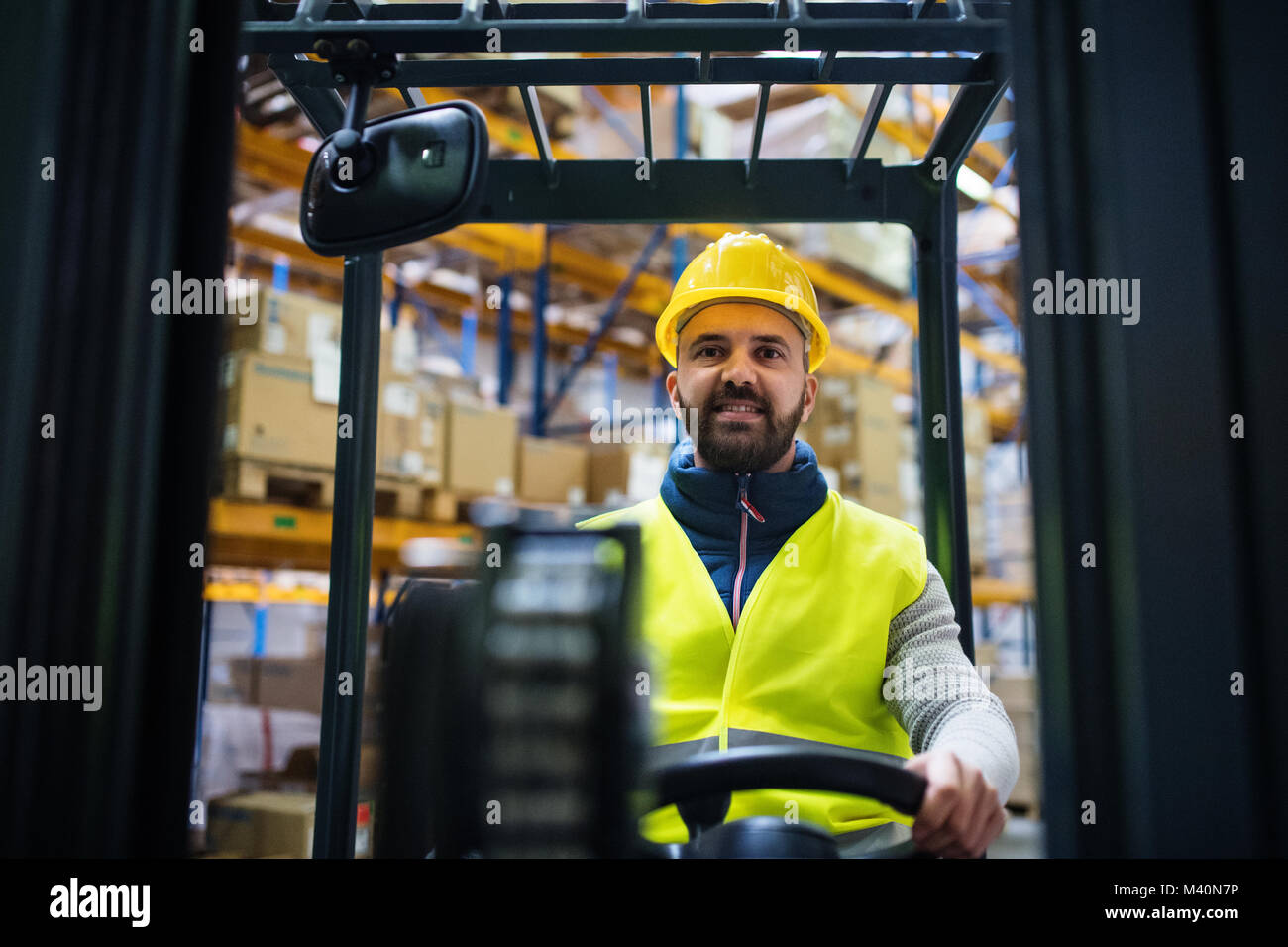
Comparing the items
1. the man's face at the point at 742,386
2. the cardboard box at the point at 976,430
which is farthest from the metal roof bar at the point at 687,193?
the cardboard box at the point at 976,430

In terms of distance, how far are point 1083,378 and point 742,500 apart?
1148 millimetres

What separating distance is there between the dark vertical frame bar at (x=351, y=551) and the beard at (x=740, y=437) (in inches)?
28.0

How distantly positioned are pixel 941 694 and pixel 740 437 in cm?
69

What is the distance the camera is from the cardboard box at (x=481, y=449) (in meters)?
5.26

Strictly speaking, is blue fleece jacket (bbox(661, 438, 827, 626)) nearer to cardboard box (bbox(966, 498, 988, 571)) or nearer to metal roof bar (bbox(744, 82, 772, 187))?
metal roof bar (bbox(744, 82, 772, 187))

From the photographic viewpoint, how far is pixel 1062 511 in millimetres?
783

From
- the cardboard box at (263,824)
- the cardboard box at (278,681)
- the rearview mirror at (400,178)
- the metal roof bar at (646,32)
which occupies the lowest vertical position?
the cardboard box at (263,824)

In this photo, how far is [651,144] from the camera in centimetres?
174

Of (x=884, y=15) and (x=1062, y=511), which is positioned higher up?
(x=884, y=15)

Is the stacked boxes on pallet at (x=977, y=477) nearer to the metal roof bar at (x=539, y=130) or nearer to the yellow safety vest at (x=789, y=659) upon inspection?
the yellow safety vest at (x=789, y=659)

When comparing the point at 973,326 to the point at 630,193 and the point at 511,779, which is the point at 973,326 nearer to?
the point at 630,193

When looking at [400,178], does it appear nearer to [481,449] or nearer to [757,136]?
[757,136]

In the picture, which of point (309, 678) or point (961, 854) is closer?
point (961, 854)
